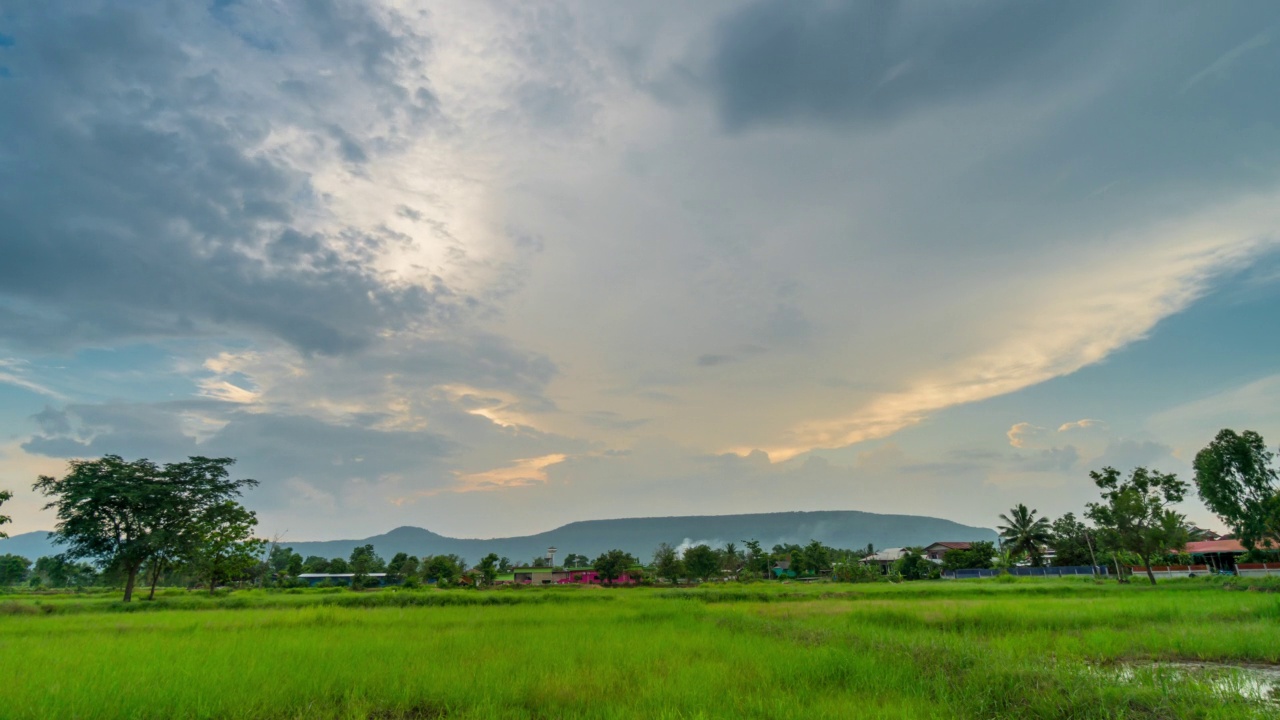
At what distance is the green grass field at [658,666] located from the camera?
7.38m

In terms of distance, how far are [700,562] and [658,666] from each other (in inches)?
2252

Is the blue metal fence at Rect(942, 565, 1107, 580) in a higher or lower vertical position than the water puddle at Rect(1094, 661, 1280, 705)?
lower

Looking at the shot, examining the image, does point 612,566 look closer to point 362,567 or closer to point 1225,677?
point 362,567

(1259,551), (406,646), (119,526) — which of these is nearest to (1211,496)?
(1259,551)

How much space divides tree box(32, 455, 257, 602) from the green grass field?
15.6 metres

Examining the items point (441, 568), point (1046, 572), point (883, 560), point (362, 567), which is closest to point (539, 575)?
point (441, 568)

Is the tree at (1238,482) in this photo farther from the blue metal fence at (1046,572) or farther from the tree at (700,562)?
the tree at (700,562)

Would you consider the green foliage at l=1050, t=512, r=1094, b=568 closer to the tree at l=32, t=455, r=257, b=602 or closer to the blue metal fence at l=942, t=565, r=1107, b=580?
the blue metal fence at l=942, t=565, r=1107, b=580

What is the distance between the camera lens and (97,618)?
2081 cm

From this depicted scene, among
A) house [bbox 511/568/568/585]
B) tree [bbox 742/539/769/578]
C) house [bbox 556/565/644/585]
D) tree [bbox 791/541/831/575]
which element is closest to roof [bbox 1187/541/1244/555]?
tree [bbox 791/541/831/575]

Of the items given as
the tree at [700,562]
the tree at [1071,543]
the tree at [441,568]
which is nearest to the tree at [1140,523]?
the tree at [1071,543]

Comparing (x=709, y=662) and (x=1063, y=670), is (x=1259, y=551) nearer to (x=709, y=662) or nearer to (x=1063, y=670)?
(x=1063, y=670)

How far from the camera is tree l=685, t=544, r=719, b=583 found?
64.2 metres

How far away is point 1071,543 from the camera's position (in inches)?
2247
